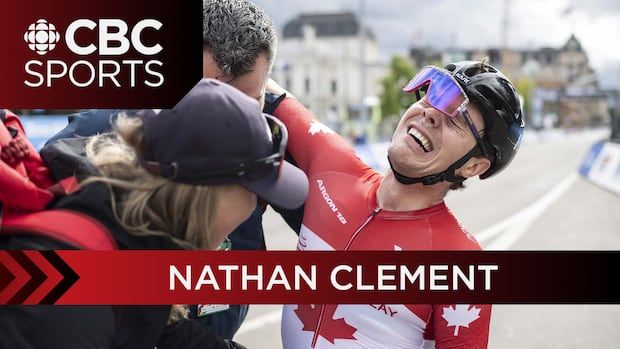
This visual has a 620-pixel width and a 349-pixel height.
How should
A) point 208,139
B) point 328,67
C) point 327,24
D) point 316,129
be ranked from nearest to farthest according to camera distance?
point 208,139, point 316,129, point 327,24, point 328,67

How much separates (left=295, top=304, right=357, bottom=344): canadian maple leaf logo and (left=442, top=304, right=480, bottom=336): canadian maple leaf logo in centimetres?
25

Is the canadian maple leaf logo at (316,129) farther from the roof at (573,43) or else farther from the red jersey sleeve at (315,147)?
the roof at (573,43)

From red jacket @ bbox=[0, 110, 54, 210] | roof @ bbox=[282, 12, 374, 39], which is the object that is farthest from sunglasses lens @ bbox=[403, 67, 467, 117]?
roof @ bbox=[282, 12, 374, 39]

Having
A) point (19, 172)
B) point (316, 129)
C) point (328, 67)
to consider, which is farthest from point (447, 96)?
point (328, 67)

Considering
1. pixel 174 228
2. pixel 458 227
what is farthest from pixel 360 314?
pixel 174 228

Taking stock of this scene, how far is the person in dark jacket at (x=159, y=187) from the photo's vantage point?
3.23 feet

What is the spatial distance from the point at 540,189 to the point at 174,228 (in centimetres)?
1165

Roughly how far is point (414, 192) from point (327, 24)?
52.8ft

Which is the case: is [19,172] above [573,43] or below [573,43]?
above

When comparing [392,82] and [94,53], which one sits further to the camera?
[392,82]

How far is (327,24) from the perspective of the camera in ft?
56.3

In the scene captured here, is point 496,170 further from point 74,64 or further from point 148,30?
point 74,64

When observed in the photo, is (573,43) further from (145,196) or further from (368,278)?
(145,196)

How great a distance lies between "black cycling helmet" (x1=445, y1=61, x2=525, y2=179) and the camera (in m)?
1.49
